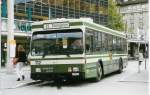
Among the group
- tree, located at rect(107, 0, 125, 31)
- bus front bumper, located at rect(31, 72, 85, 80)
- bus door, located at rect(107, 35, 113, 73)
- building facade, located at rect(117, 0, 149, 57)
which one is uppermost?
building facade, located at rect(117, 0, 149, 57)

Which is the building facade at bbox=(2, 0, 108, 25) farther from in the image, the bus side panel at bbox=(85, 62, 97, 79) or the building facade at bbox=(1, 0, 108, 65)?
A: the bus side panel at bbox=(85, 62, 97, 79)

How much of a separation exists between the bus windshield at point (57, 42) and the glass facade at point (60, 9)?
29.9m

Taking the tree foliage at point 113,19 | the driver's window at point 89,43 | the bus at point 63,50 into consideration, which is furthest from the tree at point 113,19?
the bus at point 63,50

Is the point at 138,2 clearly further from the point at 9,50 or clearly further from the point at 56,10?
the point at 9,50

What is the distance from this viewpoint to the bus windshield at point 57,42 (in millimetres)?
17969

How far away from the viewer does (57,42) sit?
18.2 meters

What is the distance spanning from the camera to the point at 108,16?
232ft

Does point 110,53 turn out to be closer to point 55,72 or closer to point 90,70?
point 90,70

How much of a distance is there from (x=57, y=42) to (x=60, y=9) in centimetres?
3947

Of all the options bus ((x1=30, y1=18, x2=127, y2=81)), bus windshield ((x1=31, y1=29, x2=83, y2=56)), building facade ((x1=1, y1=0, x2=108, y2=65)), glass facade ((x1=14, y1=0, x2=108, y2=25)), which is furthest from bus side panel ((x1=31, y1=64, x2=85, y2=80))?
glass facade ((x1=14, y1=0, x2=108, y2=25))

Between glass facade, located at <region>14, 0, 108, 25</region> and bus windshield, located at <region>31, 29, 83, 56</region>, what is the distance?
97.9 feet

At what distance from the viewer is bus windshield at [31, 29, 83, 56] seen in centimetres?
1797

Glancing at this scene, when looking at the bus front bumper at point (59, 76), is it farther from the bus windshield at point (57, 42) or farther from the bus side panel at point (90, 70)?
the bus windshield at point (57, 42)

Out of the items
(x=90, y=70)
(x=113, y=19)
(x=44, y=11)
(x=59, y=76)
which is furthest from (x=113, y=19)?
(x=59, y=76)
